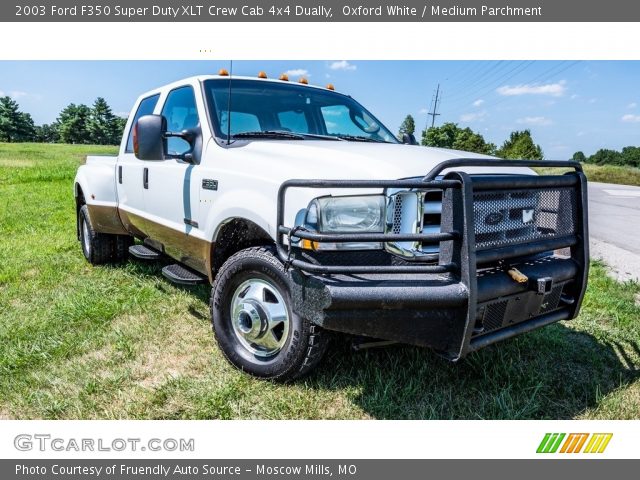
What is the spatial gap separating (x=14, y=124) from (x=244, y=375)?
5840 cm

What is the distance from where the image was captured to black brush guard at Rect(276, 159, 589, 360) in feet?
7.22

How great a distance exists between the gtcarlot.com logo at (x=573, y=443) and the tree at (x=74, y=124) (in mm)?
43063

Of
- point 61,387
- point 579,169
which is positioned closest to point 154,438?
point 61,387

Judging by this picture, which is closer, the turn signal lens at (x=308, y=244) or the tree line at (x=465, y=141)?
the turn signal lens at (x=308, y=244)

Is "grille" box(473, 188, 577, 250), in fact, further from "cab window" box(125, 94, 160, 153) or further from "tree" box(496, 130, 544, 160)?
"tree" box(496, 130, 544, 160)

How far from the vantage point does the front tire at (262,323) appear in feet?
8.83

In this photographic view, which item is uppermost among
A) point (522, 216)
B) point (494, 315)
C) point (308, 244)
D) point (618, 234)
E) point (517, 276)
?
point (522, 216)

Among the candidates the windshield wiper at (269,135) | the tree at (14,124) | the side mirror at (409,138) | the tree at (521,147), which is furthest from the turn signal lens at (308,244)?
the tree at (14,124)

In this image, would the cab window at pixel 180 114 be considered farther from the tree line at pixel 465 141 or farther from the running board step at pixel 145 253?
the tree line at pixel 465 141

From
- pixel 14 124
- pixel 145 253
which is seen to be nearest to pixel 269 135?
pixel 145 253

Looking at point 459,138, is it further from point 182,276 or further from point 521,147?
point 182,276

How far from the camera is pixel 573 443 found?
242cm

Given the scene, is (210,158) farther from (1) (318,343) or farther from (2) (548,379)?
(2) (548,379)

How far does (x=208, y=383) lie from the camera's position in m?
2.96
